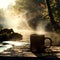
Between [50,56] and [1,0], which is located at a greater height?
[1,0]

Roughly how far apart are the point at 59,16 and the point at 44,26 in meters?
13.0

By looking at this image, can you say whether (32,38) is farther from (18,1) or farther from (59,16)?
(18,1)

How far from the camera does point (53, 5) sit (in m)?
21.8

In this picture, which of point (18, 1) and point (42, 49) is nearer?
point (42, 49)

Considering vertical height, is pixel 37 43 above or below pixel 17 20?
below

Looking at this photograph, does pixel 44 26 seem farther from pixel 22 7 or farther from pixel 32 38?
pixel 32 38

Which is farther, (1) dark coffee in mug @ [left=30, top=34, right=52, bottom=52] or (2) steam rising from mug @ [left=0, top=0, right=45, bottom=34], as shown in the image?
(2) steam rising from mug @ [left=0, top=0, right=45, bottom=34]

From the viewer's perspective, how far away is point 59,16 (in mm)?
20016

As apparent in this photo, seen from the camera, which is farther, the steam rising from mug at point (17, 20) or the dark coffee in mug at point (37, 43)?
the steam rising from mug at point (17, 20)

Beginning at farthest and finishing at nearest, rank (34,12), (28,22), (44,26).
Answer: (28,22), (34,12), (44,26)

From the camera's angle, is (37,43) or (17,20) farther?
(17,20)

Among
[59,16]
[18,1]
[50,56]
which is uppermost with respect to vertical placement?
[18,1]

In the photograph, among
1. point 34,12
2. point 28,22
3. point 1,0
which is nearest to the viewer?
point 34,12

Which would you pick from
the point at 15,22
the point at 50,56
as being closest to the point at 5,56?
the point at 50,56
